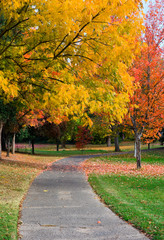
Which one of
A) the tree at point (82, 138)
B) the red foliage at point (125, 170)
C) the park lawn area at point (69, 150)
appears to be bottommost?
the park lawn area at point (69, 150)

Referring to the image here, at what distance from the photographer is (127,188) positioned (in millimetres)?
11938

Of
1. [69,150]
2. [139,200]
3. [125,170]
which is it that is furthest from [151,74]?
[69,150]

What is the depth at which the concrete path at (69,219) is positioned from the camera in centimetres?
557

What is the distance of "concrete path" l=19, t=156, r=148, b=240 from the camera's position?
18.3ft

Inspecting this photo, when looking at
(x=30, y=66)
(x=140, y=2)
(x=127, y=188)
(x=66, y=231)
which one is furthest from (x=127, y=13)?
(x=127, y=188)

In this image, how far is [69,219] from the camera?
6711mm

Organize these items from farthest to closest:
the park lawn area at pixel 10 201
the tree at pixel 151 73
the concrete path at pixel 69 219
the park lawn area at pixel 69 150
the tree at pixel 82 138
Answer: the park lawn area at pixel 69 150 < the tree at pixel 82 138 < the tree at pixel 151 73 < the park lawn area at pixel 10 201 < the concrete path at pixel 69 219

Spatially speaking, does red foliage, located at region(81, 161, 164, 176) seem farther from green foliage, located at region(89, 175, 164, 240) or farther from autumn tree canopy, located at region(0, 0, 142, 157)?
autumn tree canopy, located at region(0, 0, 142, 157)

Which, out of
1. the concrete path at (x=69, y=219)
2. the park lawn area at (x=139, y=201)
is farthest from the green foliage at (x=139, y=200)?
the concrete path at (x=69, y=219)

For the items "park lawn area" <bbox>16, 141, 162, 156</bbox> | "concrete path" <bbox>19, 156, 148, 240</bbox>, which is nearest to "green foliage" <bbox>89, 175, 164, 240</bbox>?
"concrete path" <bbox>19, 156, 148, 240</bbox>

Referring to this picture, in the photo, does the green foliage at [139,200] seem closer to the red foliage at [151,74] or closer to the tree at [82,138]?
the red foliage at [151,74]

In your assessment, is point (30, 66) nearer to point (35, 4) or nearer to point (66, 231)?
point (35, 4)

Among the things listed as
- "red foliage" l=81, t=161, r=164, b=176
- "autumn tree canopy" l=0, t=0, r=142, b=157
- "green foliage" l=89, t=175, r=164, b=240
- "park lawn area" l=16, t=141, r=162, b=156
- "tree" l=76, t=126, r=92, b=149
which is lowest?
"park lawn area" l=16, t=141, r=162, b=156

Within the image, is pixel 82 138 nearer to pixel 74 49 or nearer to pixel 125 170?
pixel 125 170
